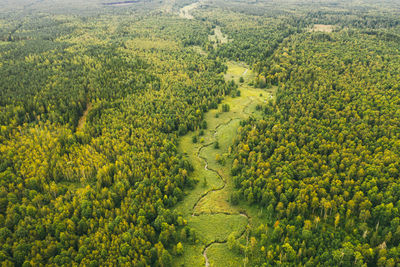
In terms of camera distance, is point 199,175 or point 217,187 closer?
point 217,187

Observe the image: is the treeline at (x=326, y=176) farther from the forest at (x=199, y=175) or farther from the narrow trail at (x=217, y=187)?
the narrow trail at (x=217, y=187)

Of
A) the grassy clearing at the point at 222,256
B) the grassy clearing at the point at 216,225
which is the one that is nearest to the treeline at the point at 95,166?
the grassy clearing at the point at 216,225

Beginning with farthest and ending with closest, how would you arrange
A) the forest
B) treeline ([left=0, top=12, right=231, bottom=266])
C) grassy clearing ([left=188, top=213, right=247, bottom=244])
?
grassy clearing ([left=188, top=213, right=247, bottom=244])
treeline ([left=0, top=12, right=231, bottom=266])
the forest

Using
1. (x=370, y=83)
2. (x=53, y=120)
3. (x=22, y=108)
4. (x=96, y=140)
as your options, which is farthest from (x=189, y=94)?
(x=370, y=83)

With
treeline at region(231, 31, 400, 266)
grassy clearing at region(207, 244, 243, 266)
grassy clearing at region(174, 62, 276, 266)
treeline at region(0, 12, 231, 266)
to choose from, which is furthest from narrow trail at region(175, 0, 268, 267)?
treeline at region(0, 12, 231, 266)

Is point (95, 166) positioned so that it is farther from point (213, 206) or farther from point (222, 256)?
point (222, 256)

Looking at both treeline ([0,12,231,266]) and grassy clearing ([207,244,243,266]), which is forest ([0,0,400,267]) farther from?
treeline ([0,12,231,266])

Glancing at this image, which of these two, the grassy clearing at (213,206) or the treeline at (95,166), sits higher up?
the treeline at (95,166)

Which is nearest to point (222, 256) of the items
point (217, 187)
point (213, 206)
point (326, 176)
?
point (213, 206)
